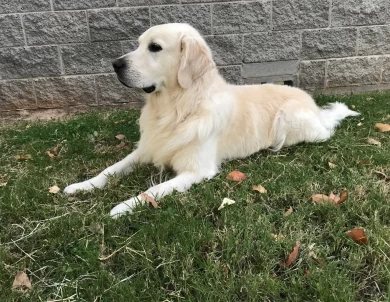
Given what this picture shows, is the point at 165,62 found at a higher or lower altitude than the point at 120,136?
higher

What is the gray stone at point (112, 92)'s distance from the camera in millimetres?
5008

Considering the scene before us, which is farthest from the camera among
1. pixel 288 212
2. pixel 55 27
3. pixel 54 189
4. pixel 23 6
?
pixel 55 27

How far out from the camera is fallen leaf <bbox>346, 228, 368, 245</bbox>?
2.07 m

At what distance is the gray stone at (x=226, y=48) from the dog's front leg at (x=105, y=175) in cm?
233

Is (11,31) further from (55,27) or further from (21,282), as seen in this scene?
(21,282)

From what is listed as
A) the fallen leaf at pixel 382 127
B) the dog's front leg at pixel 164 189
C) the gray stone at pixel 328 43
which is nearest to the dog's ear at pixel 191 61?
the dog's front leg at pixel 164 189

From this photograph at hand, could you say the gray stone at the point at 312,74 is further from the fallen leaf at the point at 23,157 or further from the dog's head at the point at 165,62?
the fallen leaf at the point at 23,157

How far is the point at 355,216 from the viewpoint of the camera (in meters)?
2.32

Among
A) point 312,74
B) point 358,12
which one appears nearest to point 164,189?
point 312,74

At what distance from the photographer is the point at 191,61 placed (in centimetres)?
292

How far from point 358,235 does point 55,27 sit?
420 centimetres

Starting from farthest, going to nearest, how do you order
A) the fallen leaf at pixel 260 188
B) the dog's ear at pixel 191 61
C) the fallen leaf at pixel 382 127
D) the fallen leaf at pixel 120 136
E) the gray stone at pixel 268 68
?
the gray stone at pixel 268 68, the fallen leaf at pixel 120 136, the fallen leaf at pixel 382 127, the dog's ear at pixel 191 61, the fallen leaf at pixel 260 188

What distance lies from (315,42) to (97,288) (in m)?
4.46

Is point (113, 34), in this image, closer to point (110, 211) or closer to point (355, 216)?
point (110, 211)
